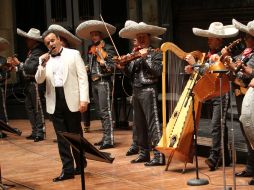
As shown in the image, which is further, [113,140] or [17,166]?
[113,140]

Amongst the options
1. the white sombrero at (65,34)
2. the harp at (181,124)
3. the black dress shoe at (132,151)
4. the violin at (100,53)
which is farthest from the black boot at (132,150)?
the white sombrero at (65,34)

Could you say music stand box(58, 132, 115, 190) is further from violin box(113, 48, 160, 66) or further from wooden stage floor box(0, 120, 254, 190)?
violin box(113, 48, 160, 66)

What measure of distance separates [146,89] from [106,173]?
1118mm

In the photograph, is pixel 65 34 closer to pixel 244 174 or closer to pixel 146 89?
pixel 146 89

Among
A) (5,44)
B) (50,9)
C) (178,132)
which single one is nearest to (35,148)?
(5,44)

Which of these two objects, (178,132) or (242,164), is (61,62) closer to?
(178,132)

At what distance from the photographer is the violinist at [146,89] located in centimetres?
824

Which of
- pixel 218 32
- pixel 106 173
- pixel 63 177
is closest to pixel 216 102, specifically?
pixel 218 32

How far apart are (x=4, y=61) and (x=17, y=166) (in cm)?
278

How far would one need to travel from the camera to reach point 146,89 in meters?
8.35

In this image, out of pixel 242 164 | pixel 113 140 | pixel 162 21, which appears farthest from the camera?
pixel 162 21

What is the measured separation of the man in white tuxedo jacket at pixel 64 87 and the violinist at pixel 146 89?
33.9 inches

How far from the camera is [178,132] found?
782 cm

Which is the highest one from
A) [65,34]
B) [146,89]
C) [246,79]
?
[65,34]
